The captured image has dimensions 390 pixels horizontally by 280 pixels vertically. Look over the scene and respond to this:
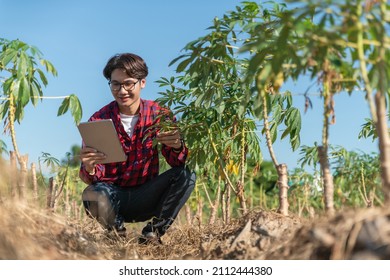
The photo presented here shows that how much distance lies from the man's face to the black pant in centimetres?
54

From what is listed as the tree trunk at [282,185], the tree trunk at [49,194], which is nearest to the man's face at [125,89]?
the tree trunk at [49,194]

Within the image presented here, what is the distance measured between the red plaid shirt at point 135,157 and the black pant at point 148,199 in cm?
7

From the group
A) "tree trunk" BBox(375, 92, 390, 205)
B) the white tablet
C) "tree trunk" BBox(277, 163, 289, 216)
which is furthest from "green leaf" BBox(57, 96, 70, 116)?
"tree trunk" BBox(375, 92, 390, 205)

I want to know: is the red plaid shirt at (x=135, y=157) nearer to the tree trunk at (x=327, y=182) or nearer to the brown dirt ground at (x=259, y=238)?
the brown dirt ground at (x=259, y=238)

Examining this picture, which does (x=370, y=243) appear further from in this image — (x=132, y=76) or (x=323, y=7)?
(x=132, y=76)

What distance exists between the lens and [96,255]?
2607 millimetres

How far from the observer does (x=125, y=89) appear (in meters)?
3.92

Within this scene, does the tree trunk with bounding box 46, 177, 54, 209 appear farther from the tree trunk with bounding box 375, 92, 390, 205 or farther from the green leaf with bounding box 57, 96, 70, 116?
the tree trunk with bounding box 375, 92, 390, 205

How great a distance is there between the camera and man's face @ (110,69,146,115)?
3898 millimetres

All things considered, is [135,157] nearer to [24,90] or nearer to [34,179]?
[34,179]

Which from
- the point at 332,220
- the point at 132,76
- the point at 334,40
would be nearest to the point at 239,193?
the point at 132,76

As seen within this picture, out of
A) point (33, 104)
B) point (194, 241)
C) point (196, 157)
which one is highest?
point (33, 104)
